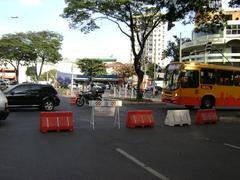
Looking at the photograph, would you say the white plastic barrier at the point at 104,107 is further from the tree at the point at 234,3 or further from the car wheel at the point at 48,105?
the car wheel at the point at 48,105

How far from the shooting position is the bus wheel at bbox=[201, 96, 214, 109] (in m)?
30.5

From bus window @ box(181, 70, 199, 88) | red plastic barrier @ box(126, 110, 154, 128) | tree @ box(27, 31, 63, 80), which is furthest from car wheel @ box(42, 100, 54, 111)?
tree @ box(27, 31, 63, 80)

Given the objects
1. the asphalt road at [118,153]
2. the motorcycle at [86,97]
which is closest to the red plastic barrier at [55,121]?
the asphalt road at [118,153]

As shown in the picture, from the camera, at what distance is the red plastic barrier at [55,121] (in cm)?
1562

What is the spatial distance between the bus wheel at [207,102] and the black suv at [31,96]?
965cm

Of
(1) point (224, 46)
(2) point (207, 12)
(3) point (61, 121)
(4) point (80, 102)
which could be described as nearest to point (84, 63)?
(1) point (224, 46)

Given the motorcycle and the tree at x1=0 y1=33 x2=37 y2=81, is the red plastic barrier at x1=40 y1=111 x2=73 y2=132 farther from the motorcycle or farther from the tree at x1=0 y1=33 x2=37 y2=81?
the tree at x1=0 y1=33 x2=37 y2=81

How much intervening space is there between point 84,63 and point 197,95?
275 feet

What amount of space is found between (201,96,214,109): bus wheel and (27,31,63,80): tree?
1918 inches

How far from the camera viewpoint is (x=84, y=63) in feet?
369

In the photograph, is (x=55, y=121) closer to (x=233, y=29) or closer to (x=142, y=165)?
(x=142, y=165)

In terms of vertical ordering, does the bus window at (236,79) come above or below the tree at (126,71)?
below

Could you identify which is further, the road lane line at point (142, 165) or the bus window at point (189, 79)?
the bus window at point (189, 79)

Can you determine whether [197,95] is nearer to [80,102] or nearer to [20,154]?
[80,102]
